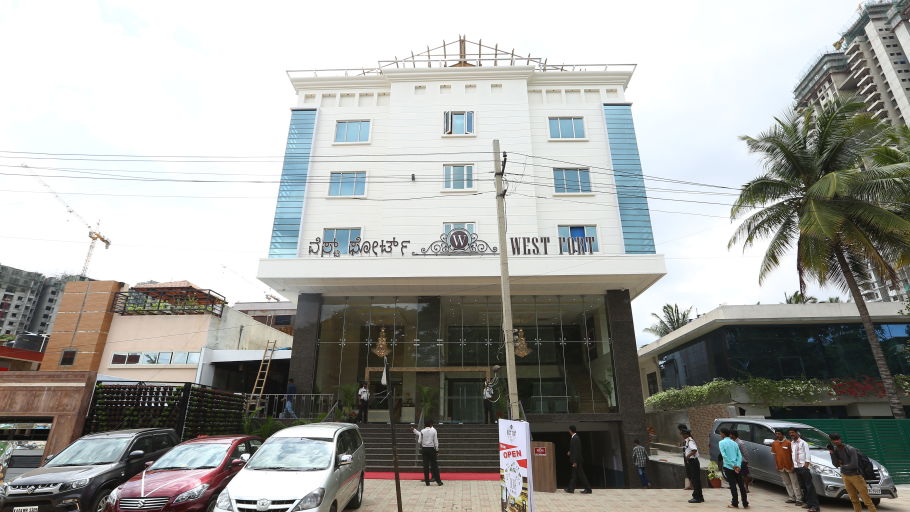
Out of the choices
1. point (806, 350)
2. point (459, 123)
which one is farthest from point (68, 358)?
point (806, 350)

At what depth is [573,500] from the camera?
1137cm

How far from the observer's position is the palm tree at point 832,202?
52.6 ft

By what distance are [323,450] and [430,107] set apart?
1911 centimetres

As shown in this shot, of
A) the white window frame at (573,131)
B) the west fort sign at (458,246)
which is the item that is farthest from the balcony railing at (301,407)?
the white window frame at (573,131)

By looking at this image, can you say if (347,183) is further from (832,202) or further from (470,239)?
(832,202)

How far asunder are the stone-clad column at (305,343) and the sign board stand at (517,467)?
14.2 m

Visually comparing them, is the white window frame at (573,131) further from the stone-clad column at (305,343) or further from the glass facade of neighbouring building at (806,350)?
the stone-clad column at (305,343)

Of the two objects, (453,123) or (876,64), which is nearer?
(453,123)

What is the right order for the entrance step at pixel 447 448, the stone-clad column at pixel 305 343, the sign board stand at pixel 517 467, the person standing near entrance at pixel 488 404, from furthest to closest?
the stone-clad column at pixel 305 343 < the person standing near entrance at pixel 488 404 < the entrance step at pixel 447 448 < the sign board stand at pixel 517 467

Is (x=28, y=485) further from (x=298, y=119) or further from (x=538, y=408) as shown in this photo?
(x=298, y=119)

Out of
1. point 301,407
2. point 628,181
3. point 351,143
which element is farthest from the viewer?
point 351,143

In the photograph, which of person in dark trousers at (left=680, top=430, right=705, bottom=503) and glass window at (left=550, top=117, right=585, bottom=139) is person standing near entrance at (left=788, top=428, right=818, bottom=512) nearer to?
person in dark trousers at (left=680, top=430, right=705, bottom=503)

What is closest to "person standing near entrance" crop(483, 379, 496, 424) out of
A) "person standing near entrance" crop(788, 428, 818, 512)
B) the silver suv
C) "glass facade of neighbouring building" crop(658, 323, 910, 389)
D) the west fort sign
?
the west fort sign

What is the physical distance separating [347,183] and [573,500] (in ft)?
55.6
